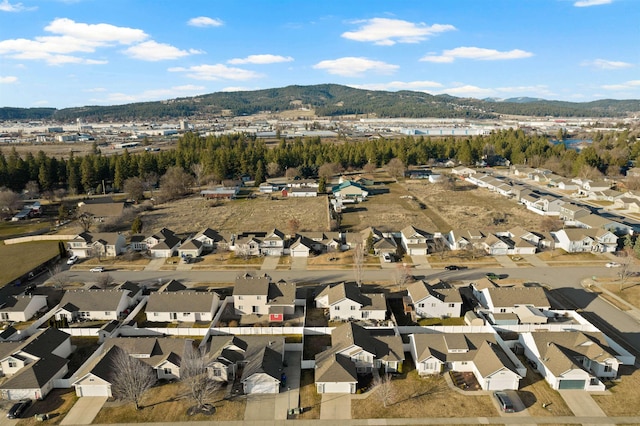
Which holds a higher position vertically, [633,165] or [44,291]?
[633,165]

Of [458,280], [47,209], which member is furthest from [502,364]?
[47,209]

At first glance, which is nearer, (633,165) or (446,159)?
(633,165)

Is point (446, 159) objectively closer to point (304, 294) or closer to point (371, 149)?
point (371, 149)

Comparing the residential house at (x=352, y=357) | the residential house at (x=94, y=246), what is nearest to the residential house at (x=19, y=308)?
the residential house at (x=94, y=246)

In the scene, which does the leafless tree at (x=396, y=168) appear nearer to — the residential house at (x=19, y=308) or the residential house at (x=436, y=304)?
the residential house at (x=436, y=304)

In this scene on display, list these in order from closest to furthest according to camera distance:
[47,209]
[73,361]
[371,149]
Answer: [73,361], [47,209], [371,149]

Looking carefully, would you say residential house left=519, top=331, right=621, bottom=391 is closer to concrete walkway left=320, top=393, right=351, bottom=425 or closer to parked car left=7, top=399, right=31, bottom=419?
concrete walkway left=320, top=393, right=351, bottom=425

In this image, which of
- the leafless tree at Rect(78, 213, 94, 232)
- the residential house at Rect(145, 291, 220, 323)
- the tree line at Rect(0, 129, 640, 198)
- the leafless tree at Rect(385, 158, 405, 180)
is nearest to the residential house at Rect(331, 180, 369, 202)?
the tree line at Rect(0, 129, 640, 198)

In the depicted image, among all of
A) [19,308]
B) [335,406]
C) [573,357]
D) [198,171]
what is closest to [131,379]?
[335,406]
